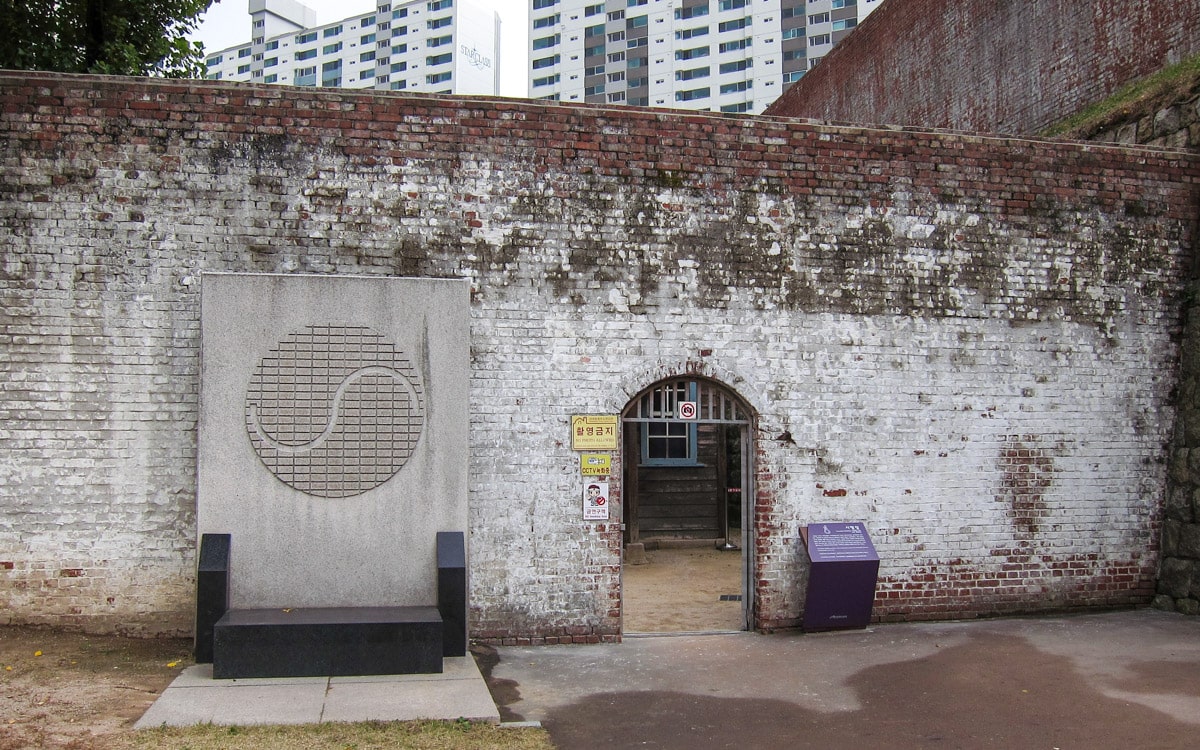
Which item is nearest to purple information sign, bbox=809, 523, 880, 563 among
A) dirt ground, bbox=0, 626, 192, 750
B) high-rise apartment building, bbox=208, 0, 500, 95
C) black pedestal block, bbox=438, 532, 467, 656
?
black pedestal block, bbox=438, 532, 467, 656

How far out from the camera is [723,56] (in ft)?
186

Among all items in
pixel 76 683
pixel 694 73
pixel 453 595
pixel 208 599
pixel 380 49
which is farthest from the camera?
pixel 380 49

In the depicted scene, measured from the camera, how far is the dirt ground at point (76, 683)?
17.8ft

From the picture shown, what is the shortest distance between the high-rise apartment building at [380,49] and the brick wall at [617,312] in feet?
202

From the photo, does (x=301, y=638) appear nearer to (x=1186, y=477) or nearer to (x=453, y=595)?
(x=453, y=595)

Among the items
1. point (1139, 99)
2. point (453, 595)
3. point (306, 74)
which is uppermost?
point (306, 74)

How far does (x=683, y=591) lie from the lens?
11570 millimetres

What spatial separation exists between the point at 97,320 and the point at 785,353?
5533 millimetres

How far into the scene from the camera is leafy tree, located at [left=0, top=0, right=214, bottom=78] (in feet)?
37.7

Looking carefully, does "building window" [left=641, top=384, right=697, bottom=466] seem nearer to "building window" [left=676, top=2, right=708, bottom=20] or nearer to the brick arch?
the brick arch

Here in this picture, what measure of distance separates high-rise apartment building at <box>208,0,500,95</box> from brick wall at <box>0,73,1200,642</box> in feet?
202

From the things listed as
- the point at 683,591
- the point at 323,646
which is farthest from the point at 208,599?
the point at 683,591

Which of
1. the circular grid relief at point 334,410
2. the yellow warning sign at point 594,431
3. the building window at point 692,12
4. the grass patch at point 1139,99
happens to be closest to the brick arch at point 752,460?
the yellow warning sign at point 594,431

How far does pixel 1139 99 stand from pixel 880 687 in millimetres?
7317
